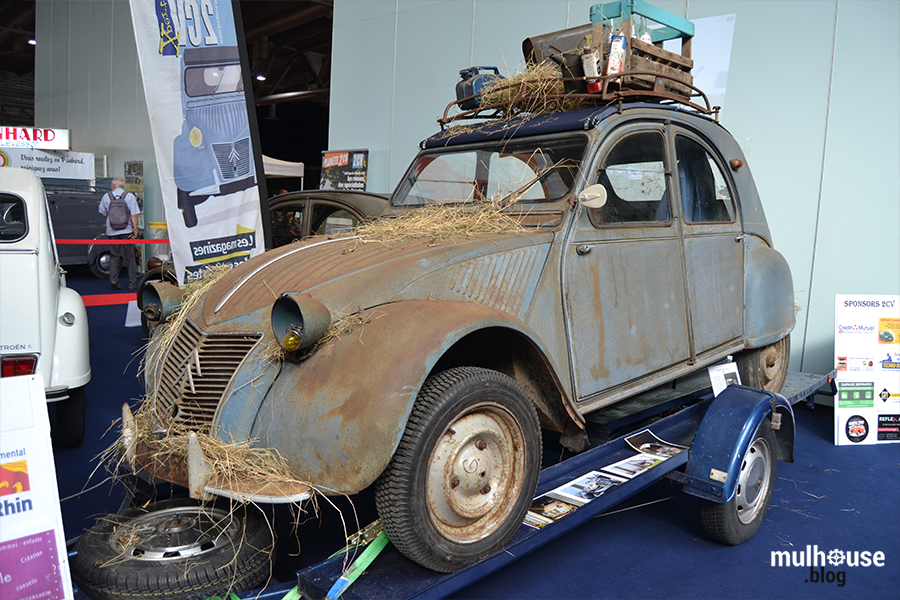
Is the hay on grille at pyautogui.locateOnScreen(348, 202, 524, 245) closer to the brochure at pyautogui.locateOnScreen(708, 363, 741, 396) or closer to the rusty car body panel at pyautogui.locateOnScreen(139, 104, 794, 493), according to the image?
the rusty car body panel at pyautogui.locateOnScreen(139, 104, 794, 493)

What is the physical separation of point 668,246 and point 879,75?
3732 mm

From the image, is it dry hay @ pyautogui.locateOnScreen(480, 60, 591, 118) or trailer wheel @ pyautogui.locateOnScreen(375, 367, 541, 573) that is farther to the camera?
dry hay @ pyautogui.locateOnScreen(480, 60, 591, 118)

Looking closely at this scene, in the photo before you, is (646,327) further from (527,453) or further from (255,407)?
(255,407)

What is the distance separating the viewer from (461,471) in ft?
7.52

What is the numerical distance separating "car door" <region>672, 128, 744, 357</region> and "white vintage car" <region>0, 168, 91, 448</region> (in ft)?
13.2

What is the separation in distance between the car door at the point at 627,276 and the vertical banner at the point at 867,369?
2517mm

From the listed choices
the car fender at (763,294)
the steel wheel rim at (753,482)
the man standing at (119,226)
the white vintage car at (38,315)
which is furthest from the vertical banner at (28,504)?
the man standing at (119,226)

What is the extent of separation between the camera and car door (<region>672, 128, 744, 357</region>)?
375 cm

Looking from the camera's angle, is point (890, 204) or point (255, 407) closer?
point (255, 407)

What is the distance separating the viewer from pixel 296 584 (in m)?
2.15

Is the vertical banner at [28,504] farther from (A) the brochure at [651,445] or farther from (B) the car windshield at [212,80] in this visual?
(B) the car windshield at [212,80]

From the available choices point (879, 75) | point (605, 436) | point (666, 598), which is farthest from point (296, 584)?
point (879, 75)

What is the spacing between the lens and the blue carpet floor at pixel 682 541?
2951 millimetres

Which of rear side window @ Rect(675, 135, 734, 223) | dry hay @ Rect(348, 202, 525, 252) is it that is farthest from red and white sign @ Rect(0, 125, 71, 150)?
rear side window @ Rect(675, 135, 734, 223)
